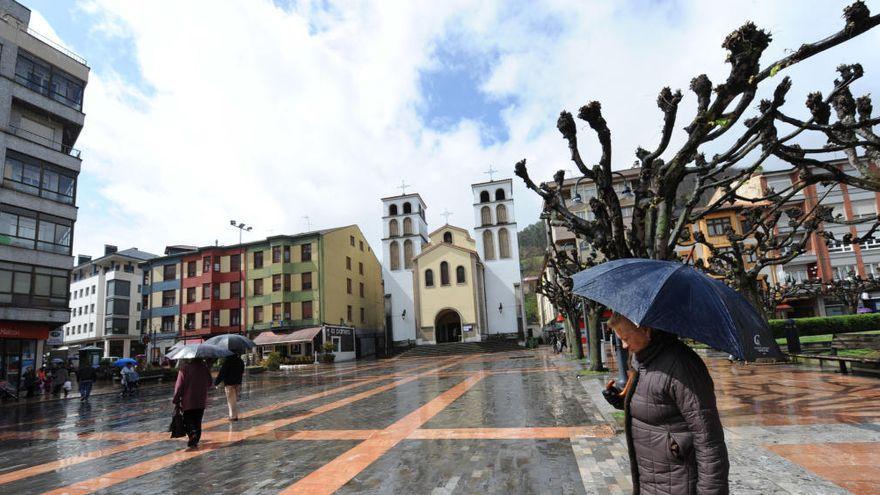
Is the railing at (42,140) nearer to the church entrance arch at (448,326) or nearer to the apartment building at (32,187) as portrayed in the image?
the apartment building at (32,187)

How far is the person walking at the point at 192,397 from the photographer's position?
777 cm

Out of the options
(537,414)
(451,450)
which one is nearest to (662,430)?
(451,450)

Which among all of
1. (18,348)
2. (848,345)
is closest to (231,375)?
(848,345)

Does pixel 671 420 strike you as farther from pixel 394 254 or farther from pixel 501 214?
pixel 394 254

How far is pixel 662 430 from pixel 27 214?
30.1 m

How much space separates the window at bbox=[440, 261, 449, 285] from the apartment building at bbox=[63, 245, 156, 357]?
119 ft

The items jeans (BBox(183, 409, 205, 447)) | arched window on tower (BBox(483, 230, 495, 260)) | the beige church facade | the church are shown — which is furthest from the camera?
arched window on tower (BBox(483, 230, 495, 260))

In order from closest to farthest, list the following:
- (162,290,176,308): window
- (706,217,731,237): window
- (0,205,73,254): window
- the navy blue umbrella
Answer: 1. the navy blue umbrella
2. (0,205,73,254): window
3. (706,217,731,237): window
4. (162,290,176,308): window

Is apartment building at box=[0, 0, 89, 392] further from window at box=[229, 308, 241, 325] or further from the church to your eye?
the church

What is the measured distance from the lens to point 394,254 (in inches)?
2131

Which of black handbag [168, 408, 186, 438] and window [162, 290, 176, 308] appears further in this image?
window [162, 290, 176, 308]

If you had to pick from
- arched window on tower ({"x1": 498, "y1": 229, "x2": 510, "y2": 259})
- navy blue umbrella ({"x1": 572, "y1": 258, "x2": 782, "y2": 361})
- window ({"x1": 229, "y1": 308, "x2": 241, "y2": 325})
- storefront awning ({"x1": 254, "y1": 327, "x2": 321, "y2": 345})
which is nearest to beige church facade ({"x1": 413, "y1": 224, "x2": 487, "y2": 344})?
arched window on tower ({"x1": 498, "y1": 229, "x2": 510, "y2": 259})

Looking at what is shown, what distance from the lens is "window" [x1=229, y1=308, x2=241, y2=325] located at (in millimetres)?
43125

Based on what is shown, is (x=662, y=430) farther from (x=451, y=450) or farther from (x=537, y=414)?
(x=537, y=414)
